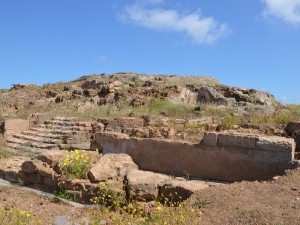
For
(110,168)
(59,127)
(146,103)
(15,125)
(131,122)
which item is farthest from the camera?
(146,103)

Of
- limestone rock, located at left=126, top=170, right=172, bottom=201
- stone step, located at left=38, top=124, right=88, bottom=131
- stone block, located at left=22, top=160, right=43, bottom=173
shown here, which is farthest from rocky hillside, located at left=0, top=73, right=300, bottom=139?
limestone rock, located at left=126, top=170, right=172, bottom=201

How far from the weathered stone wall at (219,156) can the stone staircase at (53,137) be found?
3957 mm

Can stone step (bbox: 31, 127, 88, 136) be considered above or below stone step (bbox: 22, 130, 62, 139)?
above

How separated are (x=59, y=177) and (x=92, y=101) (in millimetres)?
13297

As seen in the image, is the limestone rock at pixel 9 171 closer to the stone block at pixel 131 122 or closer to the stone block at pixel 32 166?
the stone block at pixel 32 166

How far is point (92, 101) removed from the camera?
64.3 feet

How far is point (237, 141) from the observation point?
6.35 meters

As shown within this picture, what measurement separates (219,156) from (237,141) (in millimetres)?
466

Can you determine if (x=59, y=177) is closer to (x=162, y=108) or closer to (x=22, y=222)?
(x=22, y=222)

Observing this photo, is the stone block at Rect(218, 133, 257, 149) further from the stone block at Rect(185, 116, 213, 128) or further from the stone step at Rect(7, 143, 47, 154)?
the stone step at Rect(7, 143, 47, 154)

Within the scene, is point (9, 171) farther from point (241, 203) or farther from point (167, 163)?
point (241, 203)

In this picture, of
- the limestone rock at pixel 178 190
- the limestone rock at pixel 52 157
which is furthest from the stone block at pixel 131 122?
the limestone rock at pixel 178 190

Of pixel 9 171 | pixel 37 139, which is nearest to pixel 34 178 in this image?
pixel 9 171

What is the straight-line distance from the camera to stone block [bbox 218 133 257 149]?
6.22 meters
